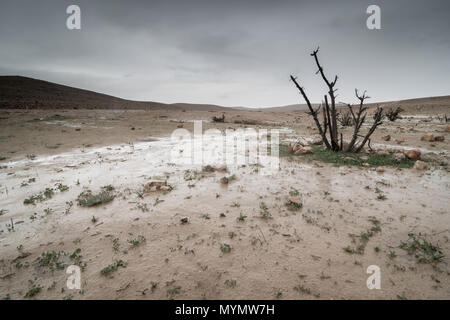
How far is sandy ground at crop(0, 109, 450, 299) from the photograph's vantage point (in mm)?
2582

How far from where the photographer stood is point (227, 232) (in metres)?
3.67

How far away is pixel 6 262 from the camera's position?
120 inches

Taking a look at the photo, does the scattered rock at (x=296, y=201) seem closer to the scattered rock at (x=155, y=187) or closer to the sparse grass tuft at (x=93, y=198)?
the scattered rock at (x=155, y=187)

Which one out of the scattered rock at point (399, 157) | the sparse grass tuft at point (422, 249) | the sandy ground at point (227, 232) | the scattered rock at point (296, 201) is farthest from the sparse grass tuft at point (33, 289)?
the scattered rock at point (399, 157)

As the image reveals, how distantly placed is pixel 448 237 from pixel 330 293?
256cm

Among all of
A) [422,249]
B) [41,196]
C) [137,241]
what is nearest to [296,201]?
[422,249]

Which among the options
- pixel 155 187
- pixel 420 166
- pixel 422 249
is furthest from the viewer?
pixel 420 166

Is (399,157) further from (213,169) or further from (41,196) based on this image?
(41,196)

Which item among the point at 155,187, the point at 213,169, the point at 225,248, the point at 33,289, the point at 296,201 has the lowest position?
the point at 33,289

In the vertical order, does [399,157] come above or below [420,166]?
above

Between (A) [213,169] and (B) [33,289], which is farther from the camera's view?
(A) [213,169]

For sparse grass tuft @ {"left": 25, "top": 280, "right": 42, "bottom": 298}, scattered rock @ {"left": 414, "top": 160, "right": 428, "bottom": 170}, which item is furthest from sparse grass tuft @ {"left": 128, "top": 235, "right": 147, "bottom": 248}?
scattered rock @ {"left": 414, "top": 160, "right": 428, "bottom": 170}
